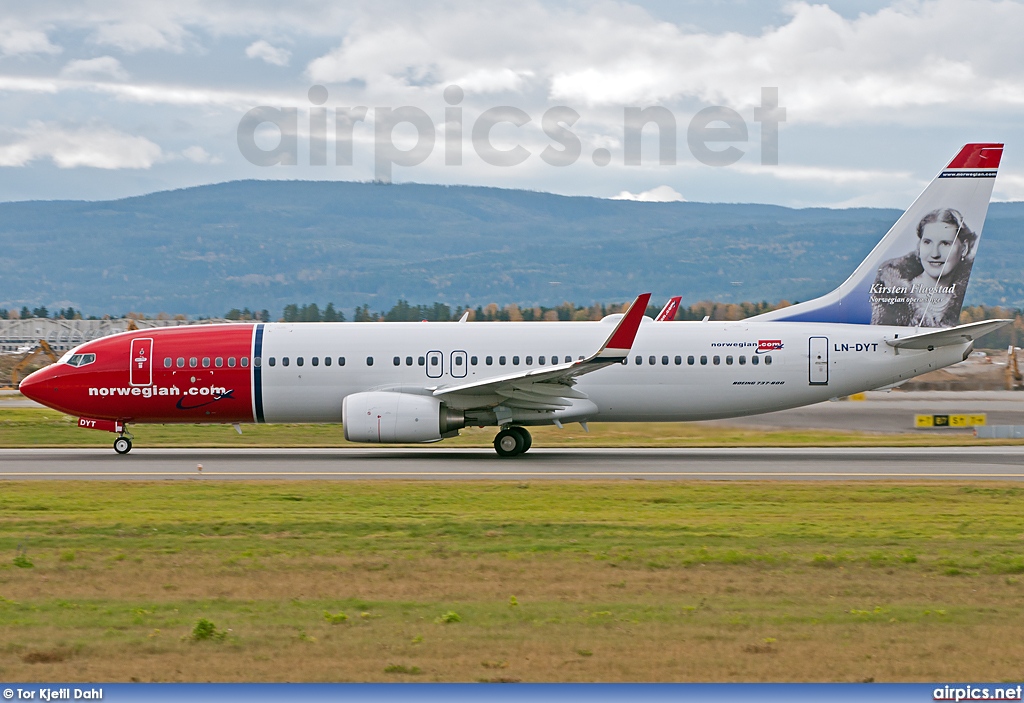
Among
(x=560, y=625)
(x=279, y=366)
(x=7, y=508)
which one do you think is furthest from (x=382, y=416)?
(x=560, y=625)

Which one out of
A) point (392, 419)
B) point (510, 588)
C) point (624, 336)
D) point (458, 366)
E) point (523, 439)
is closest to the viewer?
point (510, 588)

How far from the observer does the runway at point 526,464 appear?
25.9 metres

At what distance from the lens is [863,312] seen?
1280 inches

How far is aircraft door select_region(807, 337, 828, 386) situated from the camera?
31.5m

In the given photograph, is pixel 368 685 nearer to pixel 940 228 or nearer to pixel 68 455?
pixel 68 455

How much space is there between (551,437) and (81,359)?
1456 centimetres

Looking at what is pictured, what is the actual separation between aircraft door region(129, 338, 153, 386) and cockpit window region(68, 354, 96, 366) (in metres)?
1.21

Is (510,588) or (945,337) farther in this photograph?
(945,337)

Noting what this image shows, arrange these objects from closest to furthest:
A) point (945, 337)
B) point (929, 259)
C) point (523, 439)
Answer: point (945, 337) < point (523, 439) < point (929, 259)

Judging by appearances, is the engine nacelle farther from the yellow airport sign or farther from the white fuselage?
the yellow airport sign

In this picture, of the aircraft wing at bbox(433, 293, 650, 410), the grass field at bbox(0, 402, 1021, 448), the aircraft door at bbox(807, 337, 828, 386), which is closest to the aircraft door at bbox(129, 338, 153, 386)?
the grass field at bbox(0, 402, 1021, 448)

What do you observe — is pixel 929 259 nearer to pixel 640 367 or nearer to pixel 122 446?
pixel 640 367

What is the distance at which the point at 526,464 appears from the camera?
28.9 m

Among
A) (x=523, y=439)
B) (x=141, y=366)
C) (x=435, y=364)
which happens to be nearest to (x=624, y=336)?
(x=523, y=439)
